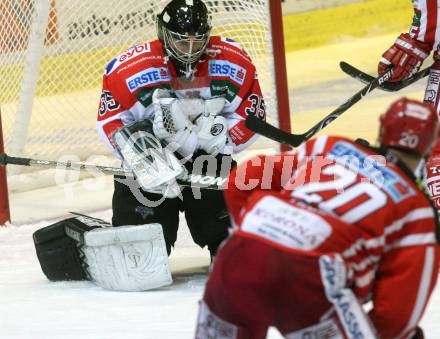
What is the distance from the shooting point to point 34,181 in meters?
5.96

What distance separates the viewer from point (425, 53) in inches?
160

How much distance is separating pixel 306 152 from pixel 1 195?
120 inches

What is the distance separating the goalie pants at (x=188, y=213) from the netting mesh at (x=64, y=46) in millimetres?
1589

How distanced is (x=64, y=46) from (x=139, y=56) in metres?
1.90

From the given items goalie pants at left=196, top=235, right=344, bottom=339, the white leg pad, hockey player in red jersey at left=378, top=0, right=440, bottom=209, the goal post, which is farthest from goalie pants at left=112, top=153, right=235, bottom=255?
goalie pants at left=196, top=235, right=344, bottom=339

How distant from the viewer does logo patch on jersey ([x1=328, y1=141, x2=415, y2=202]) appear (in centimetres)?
211

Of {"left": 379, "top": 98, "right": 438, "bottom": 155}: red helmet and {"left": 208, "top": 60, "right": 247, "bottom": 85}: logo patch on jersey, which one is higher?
{"left": 379, "top": 98, "right": 438, "bottom": 155}: red helmet

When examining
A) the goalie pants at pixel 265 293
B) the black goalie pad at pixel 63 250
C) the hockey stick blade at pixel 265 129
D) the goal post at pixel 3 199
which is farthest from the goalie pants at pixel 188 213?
the goalie pants at pixel 265 293

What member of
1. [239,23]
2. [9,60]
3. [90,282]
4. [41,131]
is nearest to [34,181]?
[41,131]

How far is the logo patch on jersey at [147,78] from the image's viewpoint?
388 centimetres

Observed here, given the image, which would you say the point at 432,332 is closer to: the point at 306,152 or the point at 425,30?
the point at 306,152

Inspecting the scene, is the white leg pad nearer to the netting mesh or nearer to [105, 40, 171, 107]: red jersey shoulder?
[105, 40, 171, 107]: red jersey shoulder

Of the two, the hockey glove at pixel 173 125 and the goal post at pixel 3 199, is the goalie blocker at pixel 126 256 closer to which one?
the hockey glove at pixel 173 125

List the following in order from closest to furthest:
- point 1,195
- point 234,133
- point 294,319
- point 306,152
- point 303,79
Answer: point 294,319, point 306,152, point 234,133, point 1,195, point 303,79
